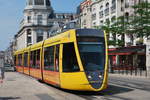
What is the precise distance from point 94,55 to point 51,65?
3.96 m

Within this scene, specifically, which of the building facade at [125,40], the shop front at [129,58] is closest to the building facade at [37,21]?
the building facade at [125,40]

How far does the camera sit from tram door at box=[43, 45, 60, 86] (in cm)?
1928

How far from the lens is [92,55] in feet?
56.9

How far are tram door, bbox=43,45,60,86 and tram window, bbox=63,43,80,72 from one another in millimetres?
948

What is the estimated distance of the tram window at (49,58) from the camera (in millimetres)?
20569

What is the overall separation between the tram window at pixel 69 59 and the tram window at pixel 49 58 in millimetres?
2376

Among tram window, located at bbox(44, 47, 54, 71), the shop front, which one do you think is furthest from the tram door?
the shop front

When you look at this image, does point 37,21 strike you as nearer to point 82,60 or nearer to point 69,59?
point 69,59

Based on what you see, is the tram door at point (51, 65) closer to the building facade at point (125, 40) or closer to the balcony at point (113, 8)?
the building facade at point (125, 40)

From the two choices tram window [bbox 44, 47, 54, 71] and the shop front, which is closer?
tram window [bbox 44, 47, 54, 71]

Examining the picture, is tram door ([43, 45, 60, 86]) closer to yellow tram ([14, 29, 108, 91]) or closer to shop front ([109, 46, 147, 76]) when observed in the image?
yellow tram ([14, 29, 108, 91])

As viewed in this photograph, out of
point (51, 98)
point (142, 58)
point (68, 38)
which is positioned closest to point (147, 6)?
point (142, 58)

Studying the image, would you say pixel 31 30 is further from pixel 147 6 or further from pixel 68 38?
pixel 68 38

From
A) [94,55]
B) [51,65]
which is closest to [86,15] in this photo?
[51,65]
